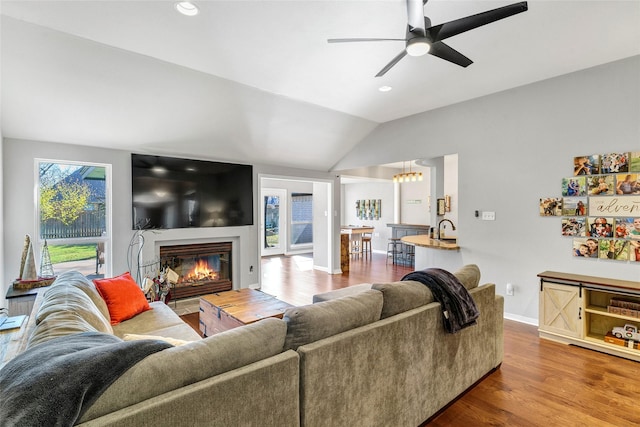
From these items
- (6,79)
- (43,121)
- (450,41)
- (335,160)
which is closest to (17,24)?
(6,79)

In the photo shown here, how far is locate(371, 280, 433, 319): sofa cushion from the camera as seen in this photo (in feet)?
6.34

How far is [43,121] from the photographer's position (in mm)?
3482

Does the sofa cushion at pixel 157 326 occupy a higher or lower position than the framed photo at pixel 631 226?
lower

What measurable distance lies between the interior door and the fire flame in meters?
4.24

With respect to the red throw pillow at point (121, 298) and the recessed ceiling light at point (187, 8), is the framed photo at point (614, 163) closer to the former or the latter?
the recessed ceiling light at point (187, 8)

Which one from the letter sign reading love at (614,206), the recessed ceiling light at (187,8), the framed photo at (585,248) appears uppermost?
the recessed ceiling light at (187,8)

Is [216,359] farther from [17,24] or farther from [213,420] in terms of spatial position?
[17,24]

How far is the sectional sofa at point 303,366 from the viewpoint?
3.55ft

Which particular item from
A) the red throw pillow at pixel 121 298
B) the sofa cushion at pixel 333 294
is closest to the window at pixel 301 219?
the sofa cushion at pixel 333 294

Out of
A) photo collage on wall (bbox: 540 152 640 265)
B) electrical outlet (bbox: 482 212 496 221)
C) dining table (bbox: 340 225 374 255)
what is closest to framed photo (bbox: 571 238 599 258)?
photo collage on wall (bbox: 540 152 640 265)

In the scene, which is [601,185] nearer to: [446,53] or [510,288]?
[510,288]

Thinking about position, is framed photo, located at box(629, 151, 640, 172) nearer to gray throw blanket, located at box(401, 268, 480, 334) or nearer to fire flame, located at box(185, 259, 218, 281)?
gray throw blanket, located at box(401, 268, 480, 334)

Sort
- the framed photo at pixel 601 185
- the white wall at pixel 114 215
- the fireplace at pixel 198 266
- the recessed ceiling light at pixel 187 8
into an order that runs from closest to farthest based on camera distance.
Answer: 1. the recessed ceiling light at pixel 187 8
2. the framed photo at pixel 601 185
3. the white wall at pixel 114 215
4. the fireplace at pixel 198 266

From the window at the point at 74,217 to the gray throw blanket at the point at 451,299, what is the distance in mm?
4170
